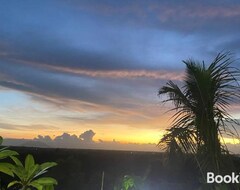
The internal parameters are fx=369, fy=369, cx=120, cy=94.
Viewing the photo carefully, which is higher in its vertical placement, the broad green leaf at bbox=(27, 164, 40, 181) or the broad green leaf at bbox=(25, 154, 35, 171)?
the broad green leaf at bbox=(25, 154, 35, 171)

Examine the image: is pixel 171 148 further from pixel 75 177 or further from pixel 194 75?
pixel 75 177

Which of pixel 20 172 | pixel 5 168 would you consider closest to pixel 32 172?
pixel 20 172

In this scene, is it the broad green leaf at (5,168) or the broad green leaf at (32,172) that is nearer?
the broad green leaf at (5,168)

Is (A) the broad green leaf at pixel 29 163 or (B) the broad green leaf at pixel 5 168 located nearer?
(B) the broad green leaf at pixel 5 168

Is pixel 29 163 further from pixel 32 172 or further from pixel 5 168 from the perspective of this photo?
pixel 5 168

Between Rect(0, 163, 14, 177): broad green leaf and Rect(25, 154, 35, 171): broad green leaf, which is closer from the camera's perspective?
Rect(0, 163, 14, 177): broad green leaf

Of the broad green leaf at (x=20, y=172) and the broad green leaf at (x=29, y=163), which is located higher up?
the broad green leaf at (x=29, y=163)

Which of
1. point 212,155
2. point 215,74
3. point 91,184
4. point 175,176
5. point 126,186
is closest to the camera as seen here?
point 126,186

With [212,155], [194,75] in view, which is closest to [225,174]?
[212,155]

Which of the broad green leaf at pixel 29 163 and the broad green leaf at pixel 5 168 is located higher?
the broad green leaf at pixel 29 163

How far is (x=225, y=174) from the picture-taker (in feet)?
19.6

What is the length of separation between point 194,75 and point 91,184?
3861 centimetres

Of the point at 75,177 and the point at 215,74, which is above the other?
the point at 215,74

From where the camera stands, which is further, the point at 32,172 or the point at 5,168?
the point at 32,172
